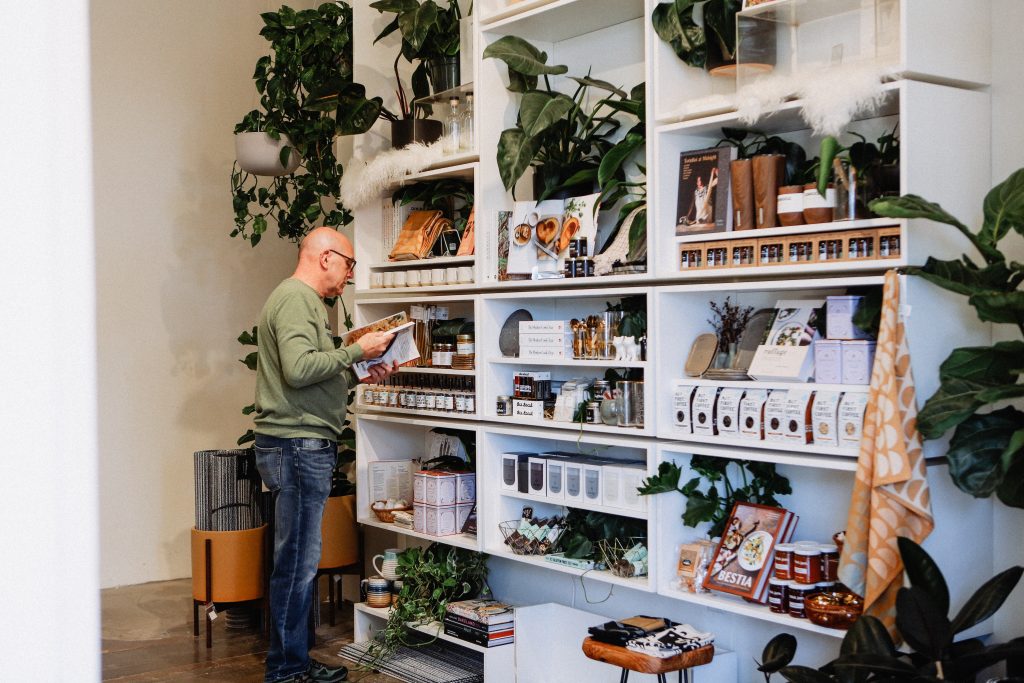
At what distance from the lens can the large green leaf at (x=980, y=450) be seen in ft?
8.67

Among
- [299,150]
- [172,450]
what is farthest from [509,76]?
[172,450]

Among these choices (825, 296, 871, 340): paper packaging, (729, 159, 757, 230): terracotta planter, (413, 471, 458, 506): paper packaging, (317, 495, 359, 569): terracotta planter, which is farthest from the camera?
(317, 495, 359, 569): terracotta planter

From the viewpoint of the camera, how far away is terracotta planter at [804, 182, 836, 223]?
3041mm

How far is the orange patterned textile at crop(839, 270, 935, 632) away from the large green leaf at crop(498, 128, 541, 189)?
1.59 metres

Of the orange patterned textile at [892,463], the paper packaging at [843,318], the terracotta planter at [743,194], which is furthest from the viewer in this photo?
the terracotta planter at [743,194]

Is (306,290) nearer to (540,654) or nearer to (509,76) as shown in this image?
(509,76)

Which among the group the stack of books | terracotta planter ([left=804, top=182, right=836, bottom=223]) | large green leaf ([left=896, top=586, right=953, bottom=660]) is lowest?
the stack of books

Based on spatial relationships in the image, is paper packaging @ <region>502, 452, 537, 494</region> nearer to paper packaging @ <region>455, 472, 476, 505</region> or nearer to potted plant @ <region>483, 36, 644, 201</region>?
paper packaging @ <region>455, 472, 476, 505</region>

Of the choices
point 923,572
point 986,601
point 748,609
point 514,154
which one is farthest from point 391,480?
point 986,601

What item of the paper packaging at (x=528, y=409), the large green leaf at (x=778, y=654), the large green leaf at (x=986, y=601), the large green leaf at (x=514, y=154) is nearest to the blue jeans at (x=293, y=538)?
the paper packaging at (x=528, y=409)

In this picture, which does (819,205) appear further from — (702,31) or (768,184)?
(702,31)

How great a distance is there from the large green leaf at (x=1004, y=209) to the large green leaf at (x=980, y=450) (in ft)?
1.52

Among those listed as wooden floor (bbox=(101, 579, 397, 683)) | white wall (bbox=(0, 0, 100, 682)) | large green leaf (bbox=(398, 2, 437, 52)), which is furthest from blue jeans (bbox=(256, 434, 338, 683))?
white wall (bbox=(0, 0, 100, 682))

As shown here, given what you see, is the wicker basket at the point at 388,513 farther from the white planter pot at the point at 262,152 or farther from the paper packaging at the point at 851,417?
the paper packaging at the point at 851,417
